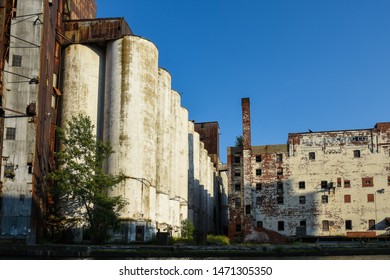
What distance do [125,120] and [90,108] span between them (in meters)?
4.05

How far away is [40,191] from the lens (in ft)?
133

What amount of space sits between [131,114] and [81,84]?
5.76 meters

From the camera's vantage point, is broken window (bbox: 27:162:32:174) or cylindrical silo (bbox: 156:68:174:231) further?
cylindrical silo (bbox: 156:68:174:231)

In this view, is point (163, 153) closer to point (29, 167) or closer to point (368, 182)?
point (29, 167)

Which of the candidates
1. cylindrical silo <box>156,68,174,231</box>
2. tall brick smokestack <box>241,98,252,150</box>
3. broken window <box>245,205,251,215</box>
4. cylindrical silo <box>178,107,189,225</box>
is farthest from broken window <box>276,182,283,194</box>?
cylindrical silo <box>156,68,174,231</box>

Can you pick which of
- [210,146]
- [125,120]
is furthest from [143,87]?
[210,146]

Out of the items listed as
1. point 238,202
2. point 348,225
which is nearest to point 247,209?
point 238,202

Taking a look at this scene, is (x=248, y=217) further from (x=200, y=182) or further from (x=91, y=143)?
(x=91, y=143)

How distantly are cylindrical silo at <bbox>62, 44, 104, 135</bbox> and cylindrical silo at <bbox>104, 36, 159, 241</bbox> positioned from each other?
1400 millimetres

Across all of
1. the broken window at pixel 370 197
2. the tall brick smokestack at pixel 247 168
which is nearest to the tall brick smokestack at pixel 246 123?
the tall brick smokestack at pixel 247 168

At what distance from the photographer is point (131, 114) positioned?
149 ft

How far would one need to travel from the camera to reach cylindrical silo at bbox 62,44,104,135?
4662cm

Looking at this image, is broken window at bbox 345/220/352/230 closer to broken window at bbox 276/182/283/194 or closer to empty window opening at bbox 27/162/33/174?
broken window at bbox 276/182/283/194

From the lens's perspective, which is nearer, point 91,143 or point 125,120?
point 91,143
